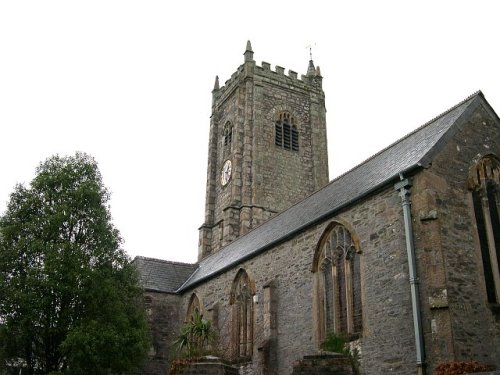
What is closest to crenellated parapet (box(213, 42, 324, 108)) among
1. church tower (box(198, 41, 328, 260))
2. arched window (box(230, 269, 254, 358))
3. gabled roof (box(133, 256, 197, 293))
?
church tower (box(198, 41, 328, 260))

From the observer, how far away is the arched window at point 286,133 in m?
44.3

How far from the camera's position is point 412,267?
51.6 feet

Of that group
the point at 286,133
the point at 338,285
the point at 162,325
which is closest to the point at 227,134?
the point at 286,133

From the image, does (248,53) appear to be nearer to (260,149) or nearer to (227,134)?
(227,134)

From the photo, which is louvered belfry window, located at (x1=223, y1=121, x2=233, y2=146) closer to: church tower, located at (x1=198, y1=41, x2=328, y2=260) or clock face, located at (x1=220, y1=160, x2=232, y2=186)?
church tower, located at (x1=198, y1=41, x2=328, y2=260)

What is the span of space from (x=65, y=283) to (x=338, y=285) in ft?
29.9

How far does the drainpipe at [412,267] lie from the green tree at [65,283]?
9.62m

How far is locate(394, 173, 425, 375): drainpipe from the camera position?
14.8 m

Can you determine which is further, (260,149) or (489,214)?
(260,149)

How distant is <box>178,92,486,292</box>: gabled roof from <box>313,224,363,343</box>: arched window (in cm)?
103

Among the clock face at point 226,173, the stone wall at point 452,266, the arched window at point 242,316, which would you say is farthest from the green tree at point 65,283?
the clock face at point 226,173

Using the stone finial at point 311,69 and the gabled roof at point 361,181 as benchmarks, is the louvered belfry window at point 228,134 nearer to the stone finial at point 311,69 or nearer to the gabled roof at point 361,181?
the stone finial at point 311,69

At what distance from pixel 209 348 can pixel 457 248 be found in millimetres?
13273

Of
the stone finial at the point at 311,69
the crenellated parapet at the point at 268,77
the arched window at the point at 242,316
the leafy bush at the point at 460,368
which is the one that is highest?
the stone finial at the point at 311,69
